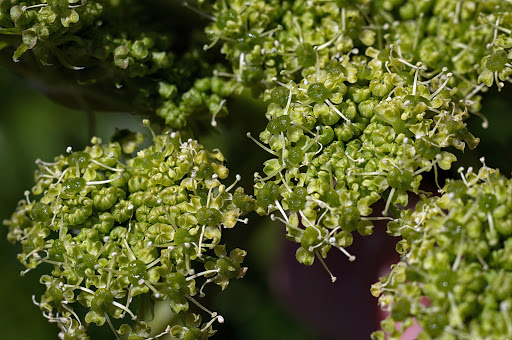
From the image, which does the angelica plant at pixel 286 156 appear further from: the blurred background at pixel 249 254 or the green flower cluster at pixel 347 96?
the blurred background at pixel 249 254

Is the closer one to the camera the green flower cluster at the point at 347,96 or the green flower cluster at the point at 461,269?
the green flower cluster at the point at 461,269

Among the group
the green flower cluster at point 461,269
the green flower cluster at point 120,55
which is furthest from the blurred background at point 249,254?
the green flower cluster at point 461,269

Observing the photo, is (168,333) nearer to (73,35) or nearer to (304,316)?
(73,35)

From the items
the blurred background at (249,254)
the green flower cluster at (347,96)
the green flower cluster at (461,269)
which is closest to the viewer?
the green flower cluster at (461,269)

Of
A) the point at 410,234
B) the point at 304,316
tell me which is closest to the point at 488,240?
the point at 410,234

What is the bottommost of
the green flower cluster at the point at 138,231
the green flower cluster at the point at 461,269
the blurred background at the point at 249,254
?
the blurred background at the point at 249,254

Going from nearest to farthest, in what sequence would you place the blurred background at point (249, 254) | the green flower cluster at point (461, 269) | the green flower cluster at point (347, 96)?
the green flower cluster at point (461, 269)
the green flower cluster at point (347, 96)
the blurred background at point (249, 254)

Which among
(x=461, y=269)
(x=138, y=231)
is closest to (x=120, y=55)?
(x=138, y=231)
